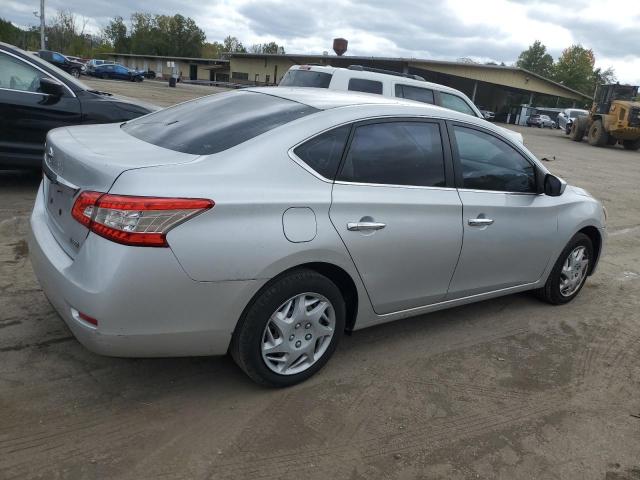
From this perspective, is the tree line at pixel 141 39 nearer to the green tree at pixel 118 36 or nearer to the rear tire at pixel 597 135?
the green tree at pixel 118 36

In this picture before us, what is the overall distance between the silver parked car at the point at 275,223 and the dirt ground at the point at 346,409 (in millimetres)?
306

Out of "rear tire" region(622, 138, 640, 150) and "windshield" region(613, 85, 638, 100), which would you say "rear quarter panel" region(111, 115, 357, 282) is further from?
"windshield" region(613, 85, 638, 100)

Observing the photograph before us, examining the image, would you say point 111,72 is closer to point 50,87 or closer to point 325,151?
point 50,87

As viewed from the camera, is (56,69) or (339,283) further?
(56,69)

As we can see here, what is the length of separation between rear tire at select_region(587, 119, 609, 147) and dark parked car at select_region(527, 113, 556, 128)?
77.4 ft

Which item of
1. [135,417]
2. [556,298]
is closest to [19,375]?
[135,417]

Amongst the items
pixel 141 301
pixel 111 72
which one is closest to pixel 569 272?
pixel 141 301

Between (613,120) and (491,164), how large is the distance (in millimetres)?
26430

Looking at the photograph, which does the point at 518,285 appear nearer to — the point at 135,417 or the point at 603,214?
the point at 603,214

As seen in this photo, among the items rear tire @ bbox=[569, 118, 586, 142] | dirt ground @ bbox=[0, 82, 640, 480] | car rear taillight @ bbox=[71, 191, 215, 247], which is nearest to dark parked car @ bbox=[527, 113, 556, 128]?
rear tire @ bbox=[569, 118, 586, 142]

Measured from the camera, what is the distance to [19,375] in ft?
9.97

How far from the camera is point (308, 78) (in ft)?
32.2

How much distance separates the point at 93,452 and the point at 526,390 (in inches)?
97.5

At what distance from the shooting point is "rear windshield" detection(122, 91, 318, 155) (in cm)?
308
